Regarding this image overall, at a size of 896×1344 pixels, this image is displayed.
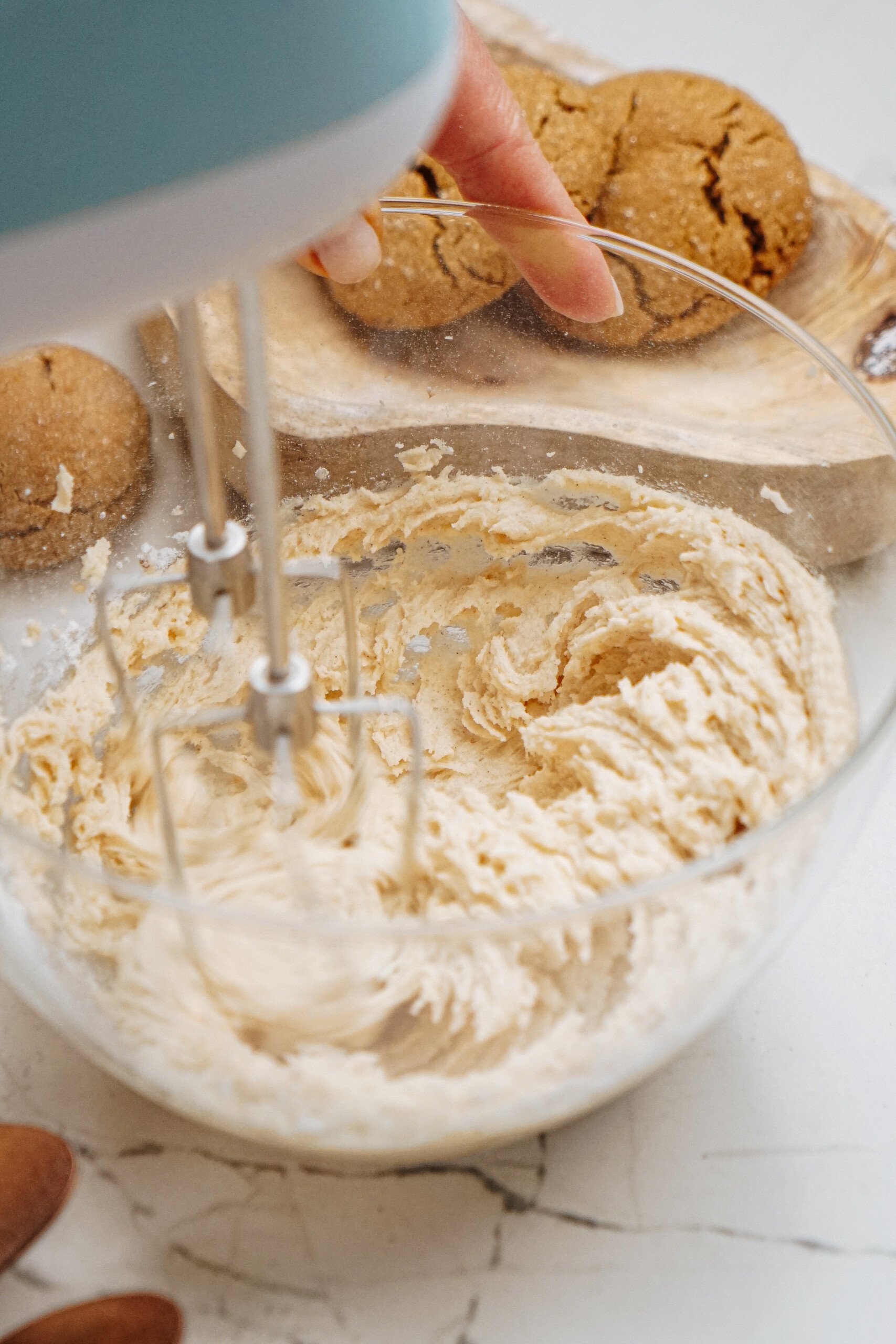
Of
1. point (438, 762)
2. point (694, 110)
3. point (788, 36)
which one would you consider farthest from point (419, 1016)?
point (788, 36)

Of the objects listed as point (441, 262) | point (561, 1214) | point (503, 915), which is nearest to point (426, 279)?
point (441, 262)

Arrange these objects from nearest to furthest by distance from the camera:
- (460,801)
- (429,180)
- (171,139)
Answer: (171,139)
(460,801)
(429,180)

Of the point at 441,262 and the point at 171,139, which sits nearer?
the point at 171,139

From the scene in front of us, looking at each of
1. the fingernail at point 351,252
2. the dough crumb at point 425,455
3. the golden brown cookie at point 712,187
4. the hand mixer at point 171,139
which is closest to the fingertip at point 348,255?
the fingernail at point 351,252

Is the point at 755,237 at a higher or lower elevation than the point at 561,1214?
higher

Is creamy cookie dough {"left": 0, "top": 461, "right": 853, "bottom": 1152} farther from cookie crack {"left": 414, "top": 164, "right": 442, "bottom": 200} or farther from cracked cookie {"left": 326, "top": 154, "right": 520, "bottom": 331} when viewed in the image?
cookie crack {"left": 414, "top": 164, "right": 442, "bottom": 200}

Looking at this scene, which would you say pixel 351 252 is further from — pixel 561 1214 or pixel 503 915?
pixel 561 1214

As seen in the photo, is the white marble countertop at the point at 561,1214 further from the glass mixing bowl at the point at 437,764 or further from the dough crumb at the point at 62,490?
the dough crumb at the point at 62,490
